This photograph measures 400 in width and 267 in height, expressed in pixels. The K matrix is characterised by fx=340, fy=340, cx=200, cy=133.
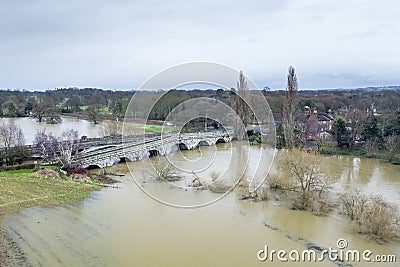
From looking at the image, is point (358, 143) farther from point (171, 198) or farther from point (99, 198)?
point (99, 198)

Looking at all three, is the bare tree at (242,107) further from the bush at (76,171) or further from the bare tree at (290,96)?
the bush at (76,171)

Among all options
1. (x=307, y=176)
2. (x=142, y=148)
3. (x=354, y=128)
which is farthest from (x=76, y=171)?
(x=354, y=128)

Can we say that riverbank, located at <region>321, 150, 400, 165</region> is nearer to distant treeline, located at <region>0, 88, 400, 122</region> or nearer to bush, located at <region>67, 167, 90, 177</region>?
distant treeline, located at <region>0, 88, 400, 122</region>

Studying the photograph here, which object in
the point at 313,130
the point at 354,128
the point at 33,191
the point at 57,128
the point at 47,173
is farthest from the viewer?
the point at 57,128

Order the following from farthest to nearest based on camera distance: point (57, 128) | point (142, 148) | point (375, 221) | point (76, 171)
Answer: point (57, 128) < point (142, 148) < point (76, 171) < point (375, 221)

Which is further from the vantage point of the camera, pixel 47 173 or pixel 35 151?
pixel 35 151

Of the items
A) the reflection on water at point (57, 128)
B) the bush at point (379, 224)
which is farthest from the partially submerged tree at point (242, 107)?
the bush at point (379, 224)


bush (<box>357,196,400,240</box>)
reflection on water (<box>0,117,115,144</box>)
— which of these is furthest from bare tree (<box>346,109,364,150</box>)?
reflection on water (<box>0,117,115,144</box>)

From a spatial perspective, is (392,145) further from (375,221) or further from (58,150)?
(58,150)
